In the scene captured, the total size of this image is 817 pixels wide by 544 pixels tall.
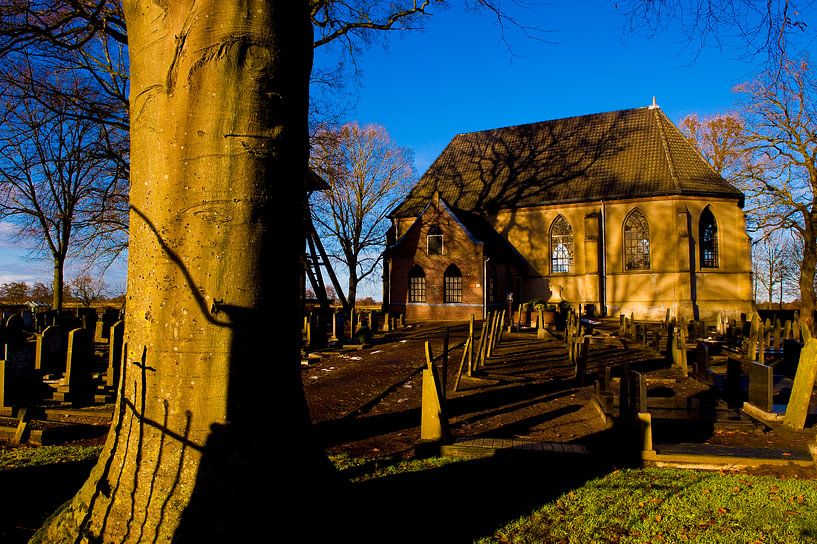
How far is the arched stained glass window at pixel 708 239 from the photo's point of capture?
29844 mm

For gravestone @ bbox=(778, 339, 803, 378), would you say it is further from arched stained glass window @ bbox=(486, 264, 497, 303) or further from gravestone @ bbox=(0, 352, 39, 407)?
arched stained glass window @ bbox=(486, 264, 497, 303)

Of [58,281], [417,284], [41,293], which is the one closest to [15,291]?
[41,293]

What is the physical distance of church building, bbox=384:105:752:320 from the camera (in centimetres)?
2916

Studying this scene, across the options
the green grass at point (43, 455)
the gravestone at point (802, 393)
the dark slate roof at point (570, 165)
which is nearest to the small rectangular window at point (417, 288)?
the dark slate roof at point (570, 165)

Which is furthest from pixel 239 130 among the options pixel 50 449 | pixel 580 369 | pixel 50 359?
pixel 50 359

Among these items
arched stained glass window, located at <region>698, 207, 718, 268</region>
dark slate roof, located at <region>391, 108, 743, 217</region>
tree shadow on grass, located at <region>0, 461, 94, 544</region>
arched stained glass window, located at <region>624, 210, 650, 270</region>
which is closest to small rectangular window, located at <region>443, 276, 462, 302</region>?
dark slate roof, located at <region>391, 108, 743, 217</region>

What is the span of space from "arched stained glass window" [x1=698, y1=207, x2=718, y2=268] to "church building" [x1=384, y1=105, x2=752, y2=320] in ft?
0.19

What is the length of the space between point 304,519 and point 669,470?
383 cm

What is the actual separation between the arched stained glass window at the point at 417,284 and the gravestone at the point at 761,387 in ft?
74.1

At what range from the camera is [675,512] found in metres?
3.89

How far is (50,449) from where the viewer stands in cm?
587

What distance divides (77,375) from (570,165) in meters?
30.9

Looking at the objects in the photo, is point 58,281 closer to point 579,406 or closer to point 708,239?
point 579,406

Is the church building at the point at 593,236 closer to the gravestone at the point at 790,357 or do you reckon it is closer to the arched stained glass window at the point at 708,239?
the arched stained glass window at the point at 708,239
